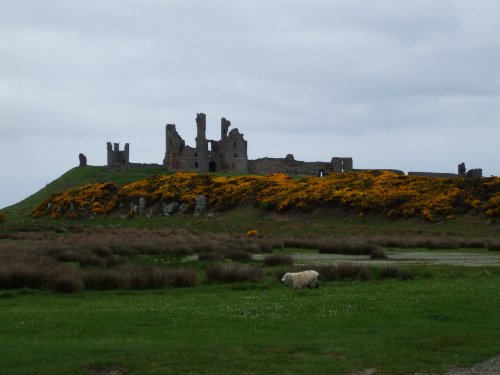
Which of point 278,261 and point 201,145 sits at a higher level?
point 201,145

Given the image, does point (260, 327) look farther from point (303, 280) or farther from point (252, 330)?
point (303, 280)

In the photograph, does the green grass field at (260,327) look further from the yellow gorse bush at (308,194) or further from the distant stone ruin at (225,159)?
the distant stone ruin at (225,159)

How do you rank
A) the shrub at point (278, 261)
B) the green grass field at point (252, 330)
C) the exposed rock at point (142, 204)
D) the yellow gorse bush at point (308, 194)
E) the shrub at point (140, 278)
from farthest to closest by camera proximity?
1. the exposed rock at point (142, 204)
2. the yellow gorse bush at point (308, 194)
3. the shrub at point (278, 261)
4. the shrub at point (140, 278)
5. the green grass field at point (252, 330)

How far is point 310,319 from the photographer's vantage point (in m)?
15.2

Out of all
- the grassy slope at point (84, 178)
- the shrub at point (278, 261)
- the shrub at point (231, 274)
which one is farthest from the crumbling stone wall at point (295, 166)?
the shrub at point (231, 274)

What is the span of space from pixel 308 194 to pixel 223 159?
40.5 m

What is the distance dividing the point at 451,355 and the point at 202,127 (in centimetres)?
9459

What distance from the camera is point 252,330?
13961 mm

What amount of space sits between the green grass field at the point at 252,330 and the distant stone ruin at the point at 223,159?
8452 cm

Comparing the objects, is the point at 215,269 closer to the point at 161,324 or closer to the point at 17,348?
the point at 161,324

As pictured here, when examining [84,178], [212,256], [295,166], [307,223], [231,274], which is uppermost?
[295,166]

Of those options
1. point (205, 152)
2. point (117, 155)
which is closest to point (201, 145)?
A: point (205, 152)

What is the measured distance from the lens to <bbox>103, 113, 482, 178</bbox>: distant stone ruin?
10456 centimetres

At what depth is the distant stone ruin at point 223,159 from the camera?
10456 centimetres
